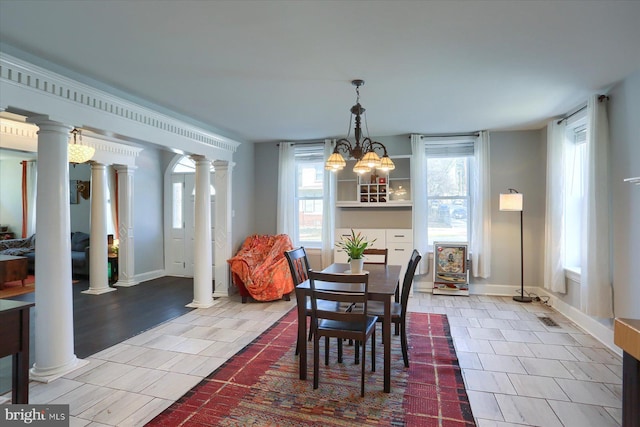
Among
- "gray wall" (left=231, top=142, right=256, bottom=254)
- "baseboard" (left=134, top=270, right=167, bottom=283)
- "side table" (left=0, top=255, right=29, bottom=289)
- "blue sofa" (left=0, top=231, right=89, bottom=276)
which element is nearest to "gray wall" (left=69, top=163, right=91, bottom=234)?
"blue sofa" (left=0, top=231, right=89, bottom=276)

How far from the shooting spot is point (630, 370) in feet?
4.41

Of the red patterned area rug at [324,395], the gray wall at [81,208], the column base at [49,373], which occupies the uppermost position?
the gray wall at [81,208]

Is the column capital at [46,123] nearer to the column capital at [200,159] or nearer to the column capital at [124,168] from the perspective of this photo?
the column capital at [200,159]

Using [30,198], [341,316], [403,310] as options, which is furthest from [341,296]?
[30,198]

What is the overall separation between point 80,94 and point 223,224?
8.93ft

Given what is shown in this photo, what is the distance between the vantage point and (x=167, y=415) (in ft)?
7.35

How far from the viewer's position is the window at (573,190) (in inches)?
166

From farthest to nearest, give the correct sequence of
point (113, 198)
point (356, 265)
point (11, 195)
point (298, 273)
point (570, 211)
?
point (11, 195) < point (113, 198) < point (570, 211) < point (298, 273) < point (356, 265)

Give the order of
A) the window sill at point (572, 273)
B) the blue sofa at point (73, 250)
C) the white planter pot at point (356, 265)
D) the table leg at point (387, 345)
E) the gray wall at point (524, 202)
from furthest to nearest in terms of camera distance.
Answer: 1. the blue sofa at point (73, 250)
2. the gray wall at point (524, 202)
3. the window sill at point (572, 273)
4. the white planter pot at point (356, 265)
5. the table leg at point (387, 345)

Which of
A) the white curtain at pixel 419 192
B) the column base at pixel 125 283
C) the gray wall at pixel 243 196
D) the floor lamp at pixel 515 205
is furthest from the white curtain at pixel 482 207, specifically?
the column base at pixel 125 283

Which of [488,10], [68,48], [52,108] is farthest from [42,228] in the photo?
[488,10]

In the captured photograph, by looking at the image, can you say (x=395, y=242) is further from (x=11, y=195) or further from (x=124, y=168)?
(x=11, y=195)

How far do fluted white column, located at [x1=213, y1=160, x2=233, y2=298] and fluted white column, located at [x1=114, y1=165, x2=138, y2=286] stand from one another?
1935 mm

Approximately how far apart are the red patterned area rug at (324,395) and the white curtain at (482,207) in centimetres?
237
